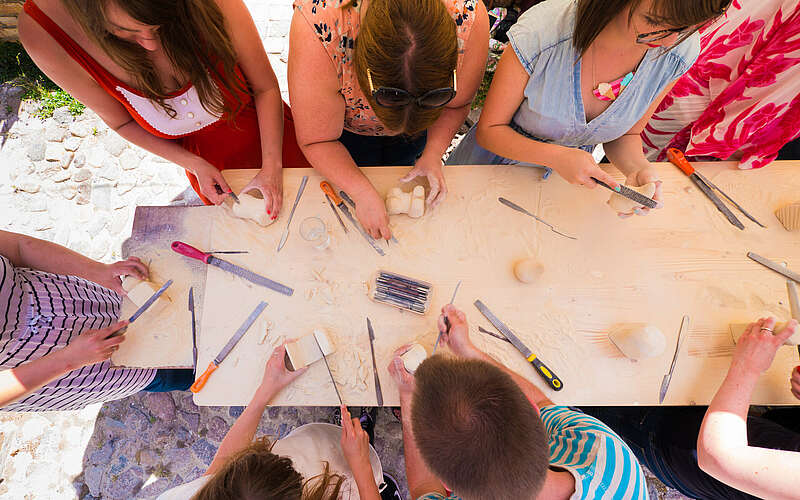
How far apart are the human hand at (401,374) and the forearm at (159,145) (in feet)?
3.54

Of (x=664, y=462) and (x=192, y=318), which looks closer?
(x=192, y=318)

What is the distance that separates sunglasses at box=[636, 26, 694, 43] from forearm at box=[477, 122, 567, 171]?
375 millimetres

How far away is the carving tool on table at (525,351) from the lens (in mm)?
1260

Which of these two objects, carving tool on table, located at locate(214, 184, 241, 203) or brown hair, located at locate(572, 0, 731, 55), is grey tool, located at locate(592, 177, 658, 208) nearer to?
brown hair, located at locate(572, 0, 731, 55)

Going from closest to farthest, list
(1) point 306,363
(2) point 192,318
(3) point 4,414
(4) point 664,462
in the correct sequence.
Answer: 1. (1) point 306,363
2. (2) point 192,318
3. (4) point 664,462
4. (3) point 4,414

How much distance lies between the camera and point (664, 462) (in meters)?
1.54

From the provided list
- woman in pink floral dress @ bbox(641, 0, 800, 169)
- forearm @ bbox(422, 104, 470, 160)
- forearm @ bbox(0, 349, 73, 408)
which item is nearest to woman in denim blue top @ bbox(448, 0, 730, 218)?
forearm @ bbox(422, 104, 470, 160)

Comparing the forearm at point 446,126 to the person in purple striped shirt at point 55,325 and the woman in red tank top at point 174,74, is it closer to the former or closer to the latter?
the woman in red tank top at point 174,74

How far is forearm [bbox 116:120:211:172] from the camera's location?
151 centimetres

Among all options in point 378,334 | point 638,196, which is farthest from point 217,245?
point 638,196

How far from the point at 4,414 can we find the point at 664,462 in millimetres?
3368

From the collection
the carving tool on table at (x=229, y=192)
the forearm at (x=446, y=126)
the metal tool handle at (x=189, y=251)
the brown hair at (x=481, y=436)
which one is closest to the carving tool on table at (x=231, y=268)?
the metal tool handle at (x=189, y=251)

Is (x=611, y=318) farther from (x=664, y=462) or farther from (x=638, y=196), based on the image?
(x=664, y=462)

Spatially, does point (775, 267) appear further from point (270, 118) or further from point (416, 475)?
point (270, 118)
